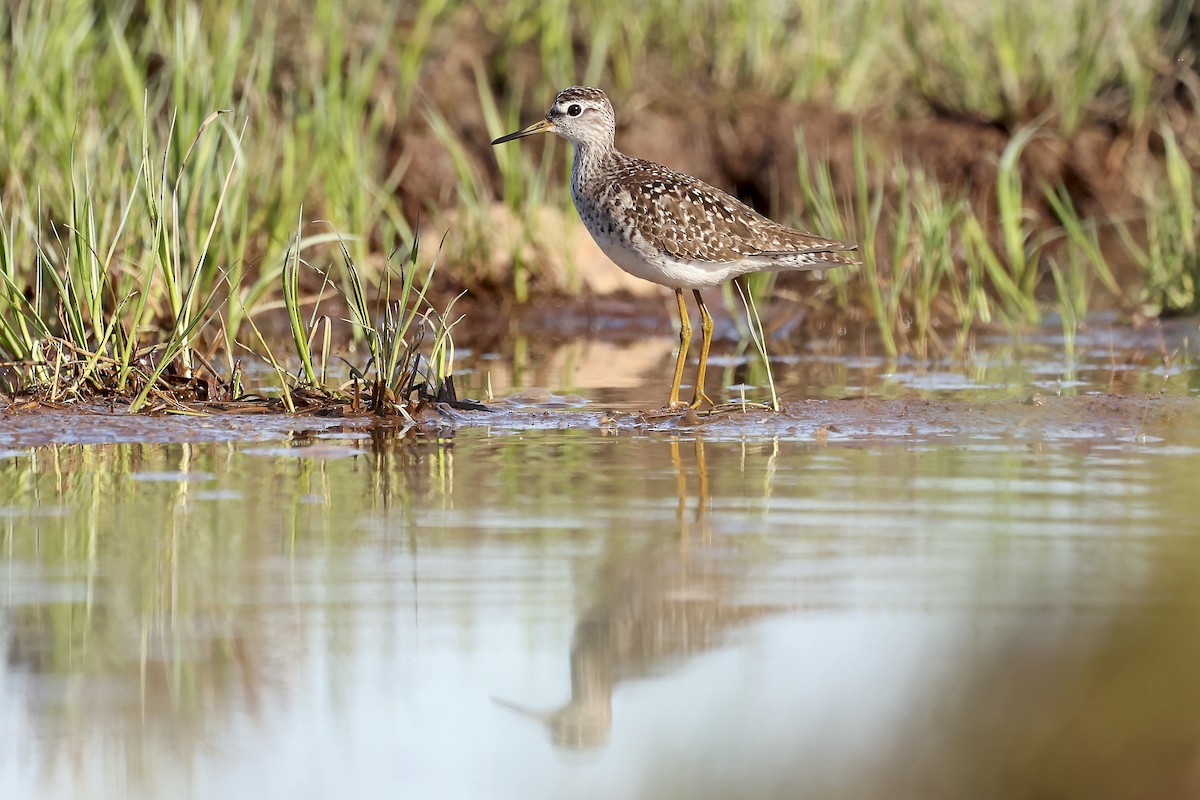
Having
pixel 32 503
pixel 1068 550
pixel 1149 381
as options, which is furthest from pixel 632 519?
pixel 1149 381

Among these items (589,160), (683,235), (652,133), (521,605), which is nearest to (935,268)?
(589,160)

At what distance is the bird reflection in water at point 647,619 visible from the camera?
3402mm

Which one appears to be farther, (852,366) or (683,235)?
(852,366)

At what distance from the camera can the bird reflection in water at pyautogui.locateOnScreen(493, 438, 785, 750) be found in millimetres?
3402

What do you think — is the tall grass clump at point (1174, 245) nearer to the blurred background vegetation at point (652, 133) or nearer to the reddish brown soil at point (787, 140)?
the blurred background vegetation at point (652, 133)

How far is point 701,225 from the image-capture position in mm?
7660

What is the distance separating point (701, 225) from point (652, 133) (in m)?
5.04

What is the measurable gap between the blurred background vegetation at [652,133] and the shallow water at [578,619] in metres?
2.80

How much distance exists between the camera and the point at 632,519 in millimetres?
4867

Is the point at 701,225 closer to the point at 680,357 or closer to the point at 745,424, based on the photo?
the point at 680,357

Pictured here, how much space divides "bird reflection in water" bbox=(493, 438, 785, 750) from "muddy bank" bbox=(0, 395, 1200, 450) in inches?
Result: 74.6

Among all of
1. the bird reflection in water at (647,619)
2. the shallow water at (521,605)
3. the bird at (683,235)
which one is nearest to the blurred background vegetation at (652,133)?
the bird at (683,235)

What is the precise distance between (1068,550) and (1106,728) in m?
1.22

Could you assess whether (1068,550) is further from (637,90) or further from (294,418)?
(637,90)
